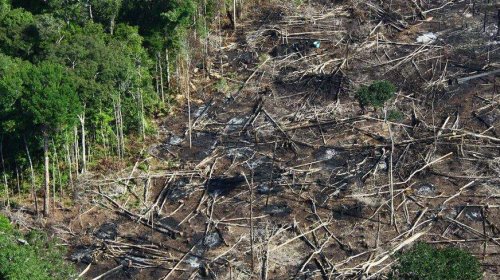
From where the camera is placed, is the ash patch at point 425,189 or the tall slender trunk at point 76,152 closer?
the tall slender trunk at point 76,152

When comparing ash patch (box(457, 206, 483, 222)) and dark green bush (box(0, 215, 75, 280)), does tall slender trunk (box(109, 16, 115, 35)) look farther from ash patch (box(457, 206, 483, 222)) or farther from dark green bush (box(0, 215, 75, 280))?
ash patch (box(457, 206, 483, 222))

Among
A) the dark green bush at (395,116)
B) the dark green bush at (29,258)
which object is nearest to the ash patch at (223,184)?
the dark green bush at (395,116)

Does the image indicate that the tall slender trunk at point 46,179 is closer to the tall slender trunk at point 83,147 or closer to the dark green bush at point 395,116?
the tall slender trunk at point 83,147

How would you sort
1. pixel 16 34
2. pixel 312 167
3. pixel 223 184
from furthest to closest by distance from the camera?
Answer: pixel 312 167, pixel 223 184, pixel 16 34

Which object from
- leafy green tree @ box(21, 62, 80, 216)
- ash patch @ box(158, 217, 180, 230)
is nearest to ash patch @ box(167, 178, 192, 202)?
ash patch @ box(158, 217, 180, 230)

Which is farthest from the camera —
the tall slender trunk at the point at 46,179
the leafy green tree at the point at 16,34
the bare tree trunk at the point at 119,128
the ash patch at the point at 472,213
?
the bare tree trunk at the point at 119,128

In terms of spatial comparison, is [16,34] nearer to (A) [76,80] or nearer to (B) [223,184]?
(A) [76,80]

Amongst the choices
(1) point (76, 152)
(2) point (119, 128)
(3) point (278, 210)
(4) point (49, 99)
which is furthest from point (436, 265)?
(2) point (119, 128)

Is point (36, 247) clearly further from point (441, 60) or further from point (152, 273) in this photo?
point (441, 60)
